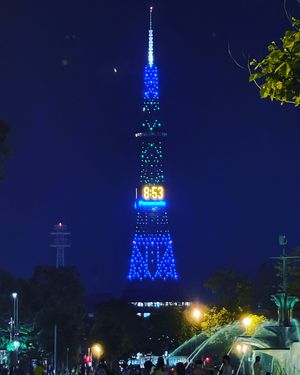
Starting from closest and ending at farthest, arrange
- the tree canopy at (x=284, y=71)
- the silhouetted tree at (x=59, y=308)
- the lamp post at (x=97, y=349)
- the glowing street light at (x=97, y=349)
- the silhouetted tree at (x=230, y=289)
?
the tree canopy at (x=284, y=71), the silhouetted tree at (x=230, y=289), the silhouetted tree at (x=59, y=308), the lamp post at (x=97, y=349), the glowing street light at (x=97, y=349)

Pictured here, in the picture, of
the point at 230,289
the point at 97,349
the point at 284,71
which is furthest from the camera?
the point at 97,349

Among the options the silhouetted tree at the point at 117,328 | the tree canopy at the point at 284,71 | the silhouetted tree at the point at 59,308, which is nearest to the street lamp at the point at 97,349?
the silhouetted tree at the point at 117,328

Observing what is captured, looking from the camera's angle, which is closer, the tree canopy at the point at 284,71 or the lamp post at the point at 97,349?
the tree canopy at the point at 284,71

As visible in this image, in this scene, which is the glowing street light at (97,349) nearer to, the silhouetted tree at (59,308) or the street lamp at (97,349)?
the street lamp at (97,349)

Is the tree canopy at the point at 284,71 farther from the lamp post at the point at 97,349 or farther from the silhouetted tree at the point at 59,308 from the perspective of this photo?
the lamp post at the point at 97,349

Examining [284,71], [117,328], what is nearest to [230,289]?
[117,328]

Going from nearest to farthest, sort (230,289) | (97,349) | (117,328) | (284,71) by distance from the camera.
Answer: (284,71), (230,289), (97,349), (117,328)

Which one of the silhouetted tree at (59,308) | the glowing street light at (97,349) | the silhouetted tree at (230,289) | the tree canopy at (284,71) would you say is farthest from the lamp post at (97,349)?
the tree canopy at (284,71)

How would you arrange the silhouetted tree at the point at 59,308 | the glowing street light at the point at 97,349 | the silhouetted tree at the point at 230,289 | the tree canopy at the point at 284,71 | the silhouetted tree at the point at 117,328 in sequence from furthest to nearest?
the silhouetted tree at the point at 117,328, the glowing street light at the point at 97,349, the silhouetted tree at the point at 59,308, the silhouetted tree at the point at 230,289, the tree canopy at the point at 284,71

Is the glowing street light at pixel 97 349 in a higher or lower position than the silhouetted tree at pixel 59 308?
lower

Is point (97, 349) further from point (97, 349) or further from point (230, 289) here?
point (230, 289)

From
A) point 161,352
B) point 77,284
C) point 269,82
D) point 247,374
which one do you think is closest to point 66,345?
point 77,284

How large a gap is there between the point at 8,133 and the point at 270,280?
103 metres

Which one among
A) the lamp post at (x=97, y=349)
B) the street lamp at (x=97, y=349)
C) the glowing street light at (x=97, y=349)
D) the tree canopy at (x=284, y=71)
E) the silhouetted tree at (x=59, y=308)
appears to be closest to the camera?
the tree canopy at (x=284, y=71)
